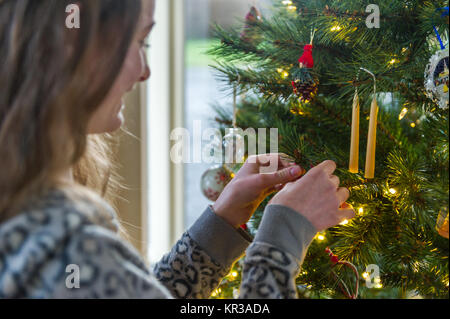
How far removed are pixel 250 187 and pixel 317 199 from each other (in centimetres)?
15

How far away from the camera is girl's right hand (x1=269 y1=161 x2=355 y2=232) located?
60 cm

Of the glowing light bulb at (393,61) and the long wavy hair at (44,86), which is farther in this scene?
the glowing light bulb at (393,61)

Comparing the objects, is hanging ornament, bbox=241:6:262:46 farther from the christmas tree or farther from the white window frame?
the white window frame

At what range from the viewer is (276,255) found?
0.56 metres

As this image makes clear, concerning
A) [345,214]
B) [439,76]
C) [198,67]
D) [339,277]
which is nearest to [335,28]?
[439,76]

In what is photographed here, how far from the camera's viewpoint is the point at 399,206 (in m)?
0.64

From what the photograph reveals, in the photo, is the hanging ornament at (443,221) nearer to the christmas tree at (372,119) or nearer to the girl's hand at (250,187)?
the christmas tree at (372,119)

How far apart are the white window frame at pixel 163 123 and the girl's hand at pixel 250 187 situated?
893mm

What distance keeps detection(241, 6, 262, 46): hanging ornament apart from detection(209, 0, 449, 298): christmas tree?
3 cm

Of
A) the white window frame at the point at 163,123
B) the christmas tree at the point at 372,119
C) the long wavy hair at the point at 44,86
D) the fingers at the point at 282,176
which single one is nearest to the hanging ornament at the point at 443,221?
the christmas tree at the point at 372,119

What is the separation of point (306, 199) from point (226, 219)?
0.19m

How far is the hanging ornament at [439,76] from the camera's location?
21.9 inches

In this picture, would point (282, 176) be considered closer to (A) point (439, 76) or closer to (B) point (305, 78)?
(B) point (305, 78)

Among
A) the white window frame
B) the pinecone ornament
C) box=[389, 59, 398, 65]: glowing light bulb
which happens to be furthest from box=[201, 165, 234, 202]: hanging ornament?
the white window frame
